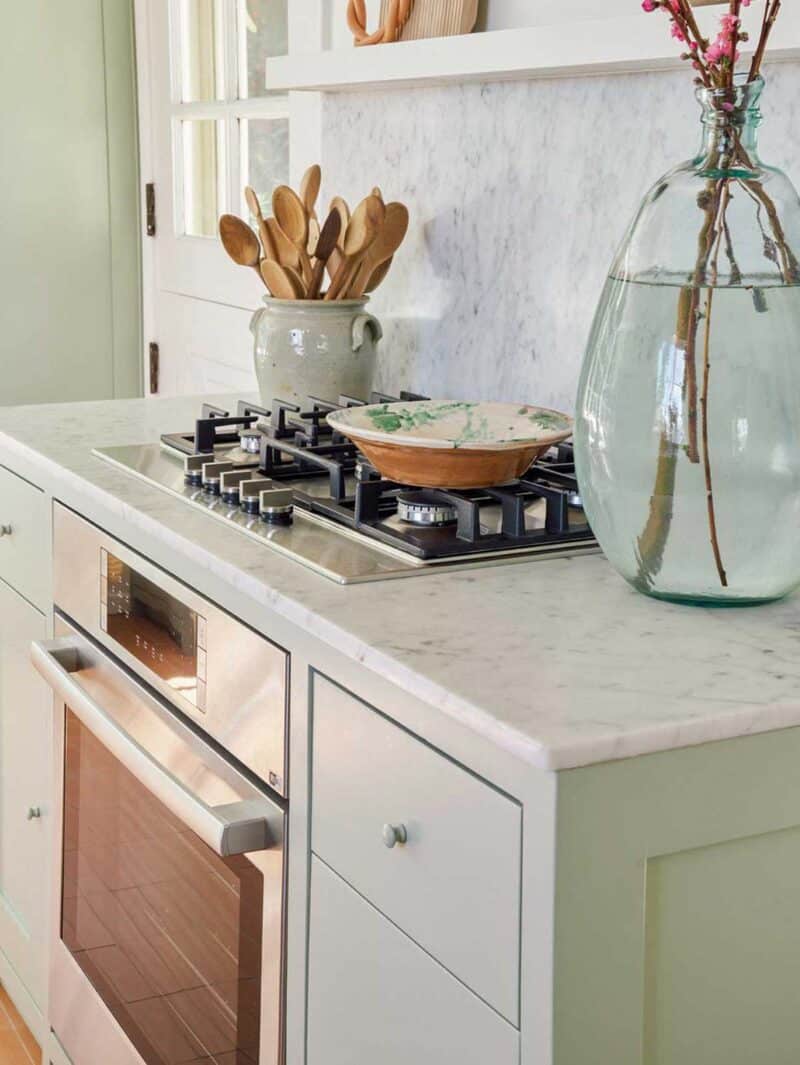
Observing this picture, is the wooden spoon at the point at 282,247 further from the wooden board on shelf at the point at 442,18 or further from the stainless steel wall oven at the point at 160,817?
the stainless steel wall oven at the point at 160,817

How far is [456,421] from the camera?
1.69 metres

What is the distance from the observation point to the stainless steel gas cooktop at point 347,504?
1.35 metres

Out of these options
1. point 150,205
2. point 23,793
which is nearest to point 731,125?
point 23,793

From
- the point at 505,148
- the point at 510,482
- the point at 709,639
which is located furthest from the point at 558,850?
the point at 505,148

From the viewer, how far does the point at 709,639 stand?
1137 millimetres

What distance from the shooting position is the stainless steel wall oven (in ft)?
4.35

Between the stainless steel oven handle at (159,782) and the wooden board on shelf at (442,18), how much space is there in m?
0.95

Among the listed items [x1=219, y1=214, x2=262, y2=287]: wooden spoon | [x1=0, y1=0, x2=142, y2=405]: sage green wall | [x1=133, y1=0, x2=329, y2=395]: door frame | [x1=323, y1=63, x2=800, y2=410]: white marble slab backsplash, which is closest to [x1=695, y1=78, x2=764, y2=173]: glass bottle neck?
[x1=323, y1=63, x2=800, y2=410]: white marble slab backsplash

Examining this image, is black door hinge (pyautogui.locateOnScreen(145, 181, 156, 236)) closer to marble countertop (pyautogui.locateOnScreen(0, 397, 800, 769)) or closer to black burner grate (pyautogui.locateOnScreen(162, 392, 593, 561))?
black burner grate (pyautogui.locateOnScreen(162, 392, 593, 561))

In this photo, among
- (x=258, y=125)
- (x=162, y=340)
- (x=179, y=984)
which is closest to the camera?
(x=179, y=984)

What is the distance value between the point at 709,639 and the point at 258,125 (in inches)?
81.0

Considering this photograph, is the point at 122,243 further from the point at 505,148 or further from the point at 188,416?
the point at 505,148

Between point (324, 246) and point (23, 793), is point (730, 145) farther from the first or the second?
point (23, 793)

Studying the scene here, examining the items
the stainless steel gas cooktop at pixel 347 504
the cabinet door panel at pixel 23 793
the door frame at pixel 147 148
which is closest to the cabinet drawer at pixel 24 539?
the cabinet door panel at pixel 23 793
